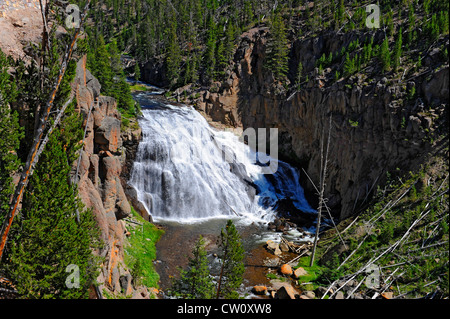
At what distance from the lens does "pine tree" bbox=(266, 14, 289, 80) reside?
52281mm

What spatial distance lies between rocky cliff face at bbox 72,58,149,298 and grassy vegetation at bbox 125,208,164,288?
885mm

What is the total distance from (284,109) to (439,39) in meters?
22.4

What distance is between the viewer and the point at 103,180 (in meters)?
23.0

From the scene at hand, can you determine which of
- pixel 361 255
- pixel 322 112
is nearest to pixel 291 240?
pixel 361 255

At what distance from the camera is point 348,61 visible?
4062 cm

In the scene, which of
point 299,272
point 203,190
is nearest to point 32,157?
point 299,272

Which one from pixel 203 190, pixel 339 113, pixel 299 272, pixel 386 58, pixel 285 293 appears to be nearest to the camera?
pixel 285 293

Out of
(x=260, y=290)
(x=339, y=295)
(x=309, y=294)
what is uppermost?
(x=339, y=295)

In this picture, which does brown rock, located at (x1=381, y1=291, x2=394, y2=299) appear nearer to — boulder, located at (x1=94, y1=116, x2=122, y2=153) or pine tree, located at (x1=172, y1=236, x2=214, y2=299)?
pine tree, located at (x1=172, y1=236, x2=214, y2=299)

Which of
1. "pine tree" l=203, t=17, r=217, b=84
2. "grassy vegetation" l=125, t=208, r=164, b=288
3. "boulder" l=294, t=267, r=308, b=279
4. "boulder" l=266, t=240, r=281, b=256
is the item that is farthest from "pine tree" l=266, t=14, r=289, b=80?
"boulder" l=294, t=267, r=308, b=279

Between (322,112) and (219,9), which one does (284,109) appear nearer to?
(322,112)

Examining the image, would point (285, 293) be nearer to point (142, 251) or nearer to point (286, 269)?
point (286, 269)

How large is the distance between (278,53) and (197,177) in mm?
27802

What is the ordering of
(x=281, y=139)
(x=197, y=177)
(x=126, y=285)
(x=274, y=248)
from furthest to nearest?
(x=281, y=139), (x=197, y=177), (x=274, y=248), (x=126, y=285)
